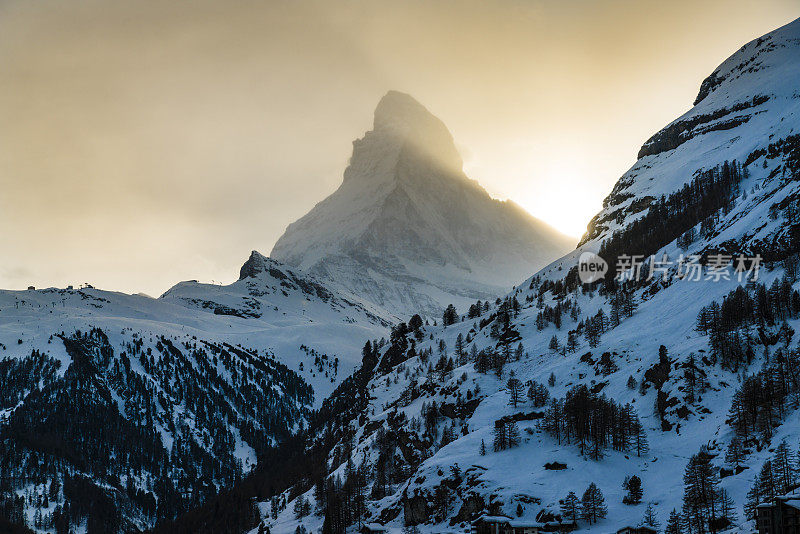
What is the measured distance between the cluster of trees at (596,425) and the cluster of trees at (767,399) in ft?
68.4

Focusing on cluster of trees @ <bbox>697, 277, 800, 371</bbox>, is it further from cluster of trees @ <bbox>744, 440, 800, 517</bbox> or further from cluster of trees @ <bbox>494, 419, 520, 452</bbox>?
cluster of trees @ <bbox>494, 419, 520, 452</bbox>

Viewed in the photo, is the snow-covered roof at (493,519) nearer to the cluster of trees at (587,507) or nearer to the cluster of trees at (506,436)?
the cluster of trees at (587,507)

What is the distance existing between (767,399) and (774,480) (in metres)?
25.8

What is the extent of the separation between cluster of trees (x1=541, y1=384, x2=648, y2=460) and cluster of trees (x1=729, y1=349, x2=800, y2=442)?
20861 mm

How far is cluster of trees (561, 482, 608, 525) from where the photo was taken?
142250mm

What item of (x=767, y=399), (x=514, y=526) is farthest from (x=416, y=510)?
(x=767, y=399)

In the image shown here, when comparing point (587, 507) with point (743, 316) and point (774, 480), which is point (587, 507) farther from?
point (743, 316)

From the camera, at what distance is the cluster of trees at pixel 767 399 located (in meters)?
145

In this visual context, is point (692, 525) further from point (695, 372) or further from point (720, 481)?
point (695, 372)

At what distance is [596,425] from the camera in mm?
167750

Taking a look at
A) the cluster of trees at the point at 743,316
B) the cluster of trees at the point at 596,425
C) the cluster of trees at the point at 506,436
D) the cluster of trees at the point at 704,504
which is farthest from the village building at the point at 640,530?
the cluster of trees at the point at 743,316

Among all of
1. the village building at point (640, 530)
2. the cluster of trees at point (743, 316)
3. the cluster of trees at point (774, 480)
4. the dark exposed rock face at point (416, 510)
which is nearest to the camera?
the cluster of trees at point (774, 480)

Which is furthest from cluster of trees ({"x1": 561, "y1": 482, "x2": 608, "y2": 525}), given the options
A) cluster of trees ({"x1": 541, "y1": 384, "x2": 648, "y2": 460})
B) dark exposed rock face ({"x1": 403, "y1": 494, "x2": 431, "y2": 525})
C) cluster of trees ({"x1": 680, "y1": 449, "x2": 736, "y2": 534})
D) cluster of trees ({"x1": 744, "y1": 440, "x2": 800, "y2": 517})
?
dark exposed rock face ({"x1": 403, "y1": 494, "x2": 431, "y2": 525})

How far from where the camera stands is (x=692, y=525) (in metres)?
127
